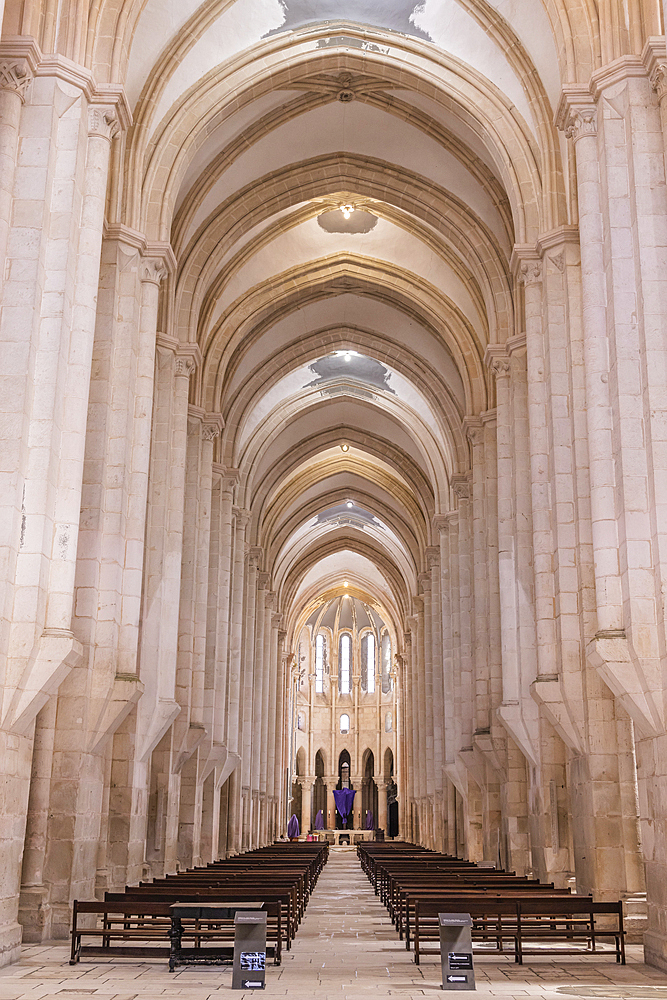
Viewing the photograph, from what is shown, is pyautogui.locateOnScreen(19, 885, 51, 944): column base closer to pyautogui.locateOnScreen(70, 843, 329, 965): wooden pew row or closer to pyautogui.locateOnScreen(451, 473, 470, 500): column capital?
A: pyautogui.locateOnScreen(70, 843, 329, 965): wooden pew row

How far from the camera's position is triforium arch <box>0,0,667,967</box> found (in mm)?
10516

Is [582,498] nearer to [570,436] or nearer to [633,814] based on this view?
[570,436]

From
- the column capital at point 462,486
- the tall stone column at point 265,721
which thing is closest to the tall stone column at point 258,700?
the tall stone column at point 265,721

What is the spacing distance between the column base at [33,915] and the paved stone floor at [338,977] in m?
0.24

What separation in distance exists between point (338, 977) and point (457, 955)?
137 cm

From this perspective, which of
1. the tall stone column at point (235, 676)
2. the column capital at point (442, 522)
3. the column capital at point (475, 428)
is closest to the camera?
the column capital at point (475, 428)

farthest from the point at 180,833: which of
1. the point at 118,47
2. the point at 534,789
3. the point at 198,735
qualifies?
the point at 118,47

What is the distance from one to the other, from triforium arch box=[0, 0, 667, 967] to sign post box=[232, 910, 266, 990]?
254cm

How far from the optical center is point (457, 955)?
8383mm

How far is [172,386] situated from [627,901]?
11558 millimetres

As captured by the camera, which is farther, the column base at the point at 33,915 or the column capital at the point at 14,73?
the column base at the point at 33,915

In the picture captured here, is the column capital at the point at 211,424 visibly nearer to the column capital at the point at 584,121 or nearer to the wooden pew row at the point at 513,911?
the wooden pew row at the point at 513,911

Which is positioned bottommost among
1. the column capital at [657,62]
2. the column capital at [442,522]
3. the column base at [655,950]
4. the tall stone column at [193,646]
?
the column base at [655,950]

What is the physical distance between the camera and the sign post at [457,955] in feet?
27.3
